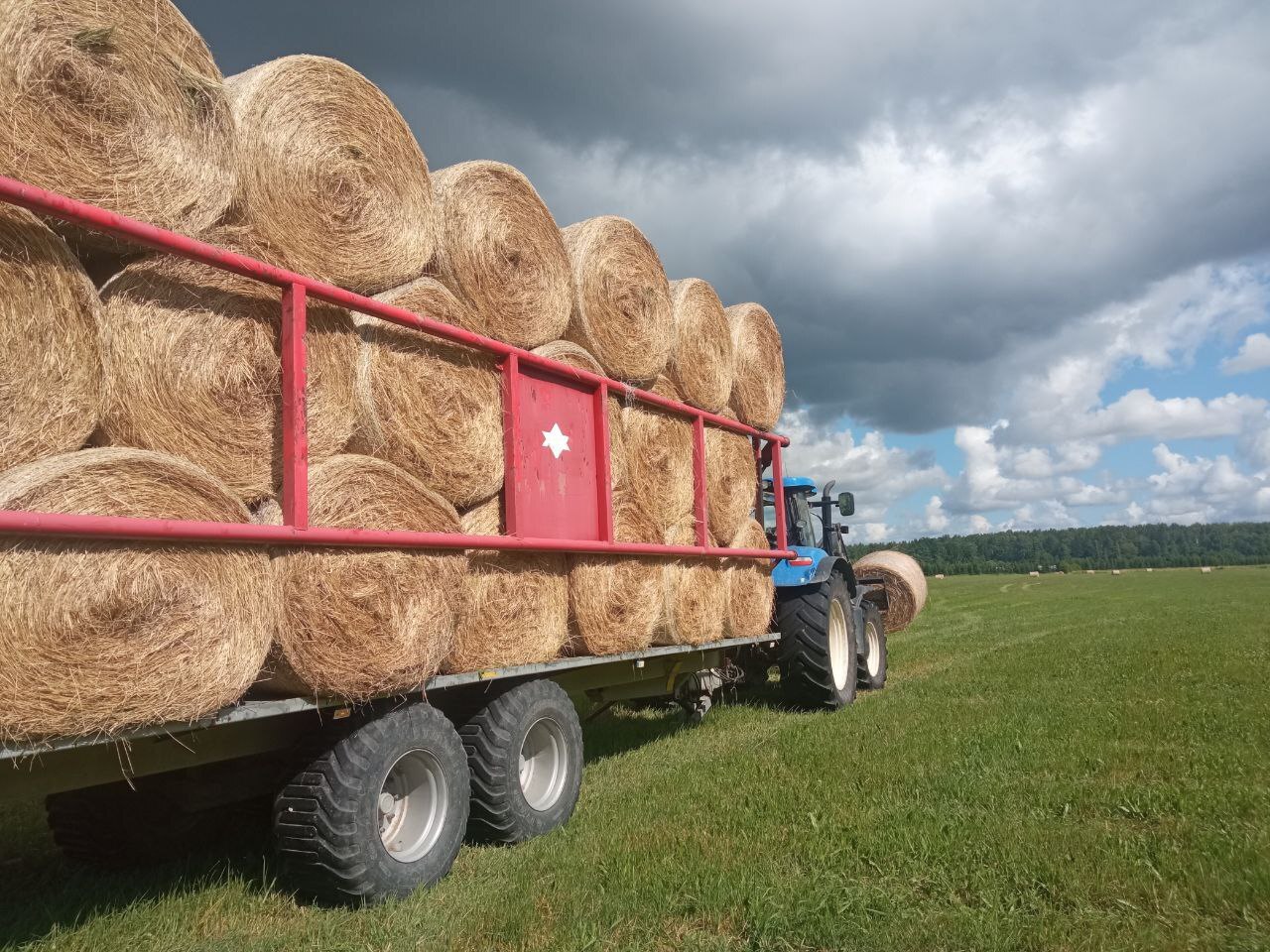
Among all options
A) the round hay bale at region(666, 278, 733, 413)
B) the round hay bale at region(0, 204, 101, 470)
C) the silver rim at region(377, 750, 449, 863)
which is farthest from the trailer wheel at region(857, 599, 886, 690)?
the round hay bale at region(0, 204, 101, 470)

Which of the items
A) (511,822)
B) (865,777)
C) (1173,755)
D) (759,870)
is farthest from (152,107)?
(1173,755)

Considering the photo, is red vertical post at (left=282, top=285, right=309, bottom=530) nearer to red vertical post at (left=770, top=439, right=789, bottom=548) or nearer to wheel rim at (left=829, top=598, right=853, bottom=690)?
red vertical post at (left=770, top=439, right=789, bottom=548)

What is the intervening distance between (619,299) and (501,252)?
1247 mm

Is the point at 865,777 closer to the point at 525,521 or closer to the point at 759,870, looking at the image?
the point at 759,870

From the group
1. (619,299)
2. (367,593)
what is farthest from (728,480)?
(367,593)

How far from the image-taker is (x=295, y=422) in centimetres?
400

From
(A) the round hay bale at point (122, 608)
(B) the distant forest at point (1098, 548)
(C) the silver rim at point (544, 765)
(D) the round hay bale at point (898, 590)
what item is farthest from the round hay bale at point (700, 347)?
(B) the distant forest at point (1098, 548)

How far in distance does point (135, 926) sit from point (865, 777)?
3.92 meters

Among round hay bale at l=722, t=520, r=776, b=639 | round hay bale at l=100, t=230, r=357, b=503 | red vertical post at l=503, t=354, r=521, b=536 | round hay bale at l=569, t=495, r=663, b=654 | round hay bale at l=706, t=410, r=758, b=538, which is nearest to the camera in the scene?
round hay bale at l=100, t=230, r=357, b=503

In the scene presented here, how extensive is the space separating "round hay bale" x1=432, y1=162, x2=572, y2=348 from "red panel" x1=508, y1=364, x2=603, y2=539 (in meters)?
0.31

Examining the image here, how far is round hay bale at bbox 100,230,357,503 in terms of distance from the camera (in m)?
3.59

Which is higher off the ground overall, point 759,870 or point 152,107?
point 152,107

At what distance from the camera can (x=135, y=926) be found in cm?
400

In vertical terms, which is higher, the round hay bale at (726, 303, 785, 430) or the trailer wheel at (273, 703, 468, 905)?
the round hay bale at (726, 303, 785, 430)
